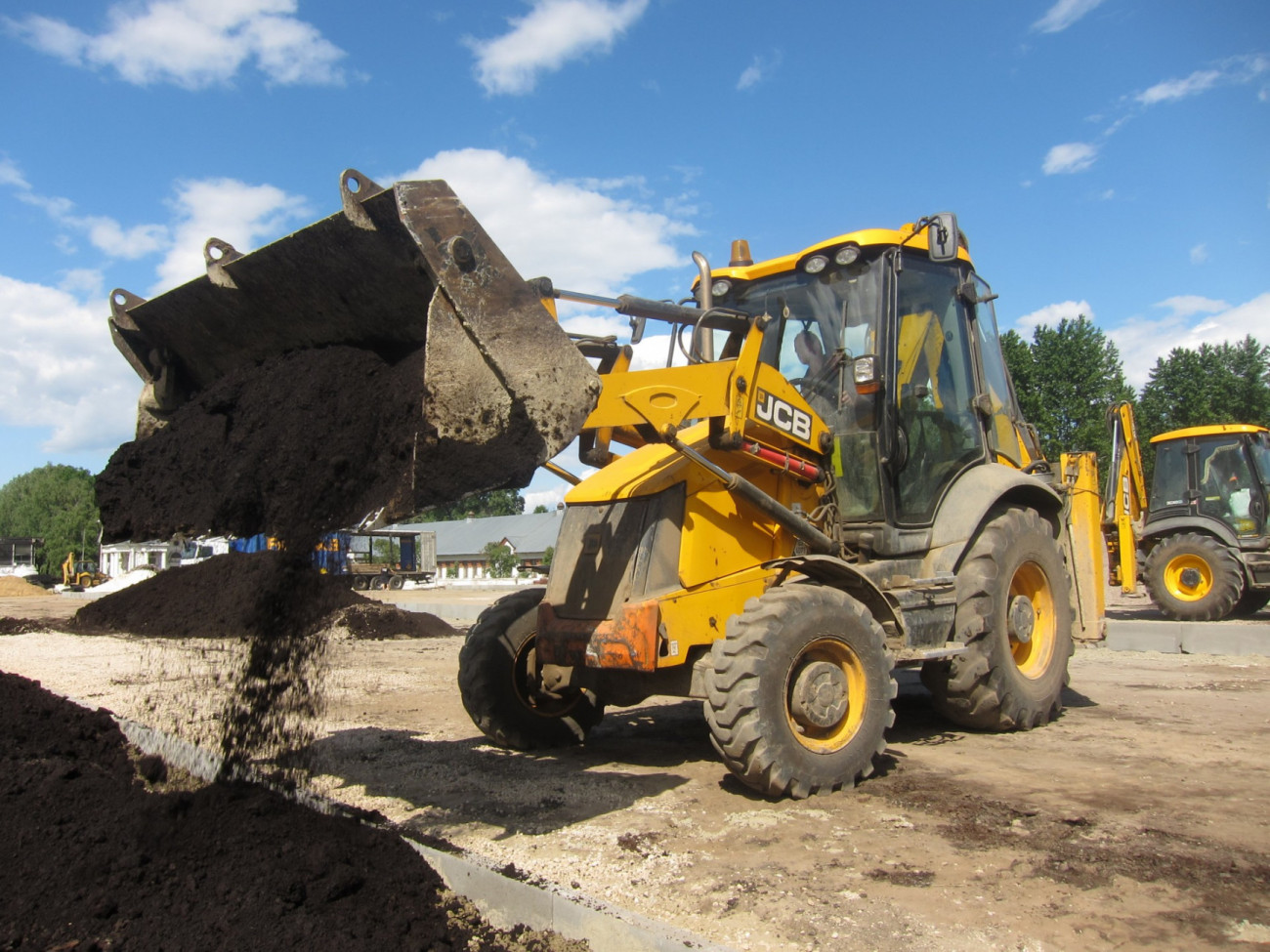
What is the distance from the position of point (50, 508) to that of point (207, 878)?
9677 centimetres

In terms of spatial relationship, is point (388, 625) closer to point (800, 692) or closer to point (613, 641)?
point (613, 641)

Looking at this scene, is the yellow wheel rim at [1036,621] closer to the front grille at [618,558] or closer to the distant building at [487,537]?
the front grille at [618,558]

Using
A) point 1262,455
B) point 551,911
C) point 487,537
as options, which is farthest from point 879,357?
point 487,537

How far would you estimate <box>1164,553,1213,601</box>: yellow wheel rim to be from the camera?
1309cm

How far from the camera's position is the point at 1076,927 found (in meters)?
3.04

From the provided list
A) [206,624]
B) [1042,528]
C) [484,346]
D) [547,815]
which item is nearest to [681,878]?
[547,815]

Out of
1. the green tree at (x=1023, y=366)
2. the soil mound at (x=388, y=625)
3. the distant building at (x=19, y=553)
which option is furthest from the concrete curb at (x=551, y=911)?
the distant building at (x=19, y=553)

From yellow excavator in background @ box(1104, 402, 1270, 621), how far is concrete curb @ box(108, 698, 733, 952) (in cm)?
1127

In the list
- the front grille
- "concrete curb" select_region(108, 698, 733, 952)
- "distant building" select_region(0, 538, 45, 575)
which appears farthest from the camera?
"distant building" select_region(0, 538, 45, 575)

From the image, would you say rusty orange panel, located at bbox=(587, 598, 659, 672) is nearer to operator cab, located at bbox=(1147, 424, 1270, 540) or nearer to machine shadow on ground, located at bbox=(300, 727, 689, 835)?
machine shadow on ground, located at bbox=(300, 727, 689, 835)

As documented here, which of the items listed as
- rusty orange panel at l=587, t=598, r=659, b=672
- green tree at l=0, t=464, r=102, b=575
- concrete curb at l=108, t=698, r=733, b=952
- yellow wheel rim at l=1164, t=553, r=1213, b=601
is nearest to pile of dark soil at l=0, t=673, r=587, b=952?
concrete curb at l=108, t=698, r=733, b=952

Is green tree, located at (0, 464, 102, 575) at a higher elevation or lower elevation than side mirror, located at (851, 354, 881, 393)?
higher

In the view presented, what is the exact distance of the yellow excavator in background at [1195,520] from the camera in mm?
12562

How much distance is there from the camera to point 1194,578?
43.2 ft
